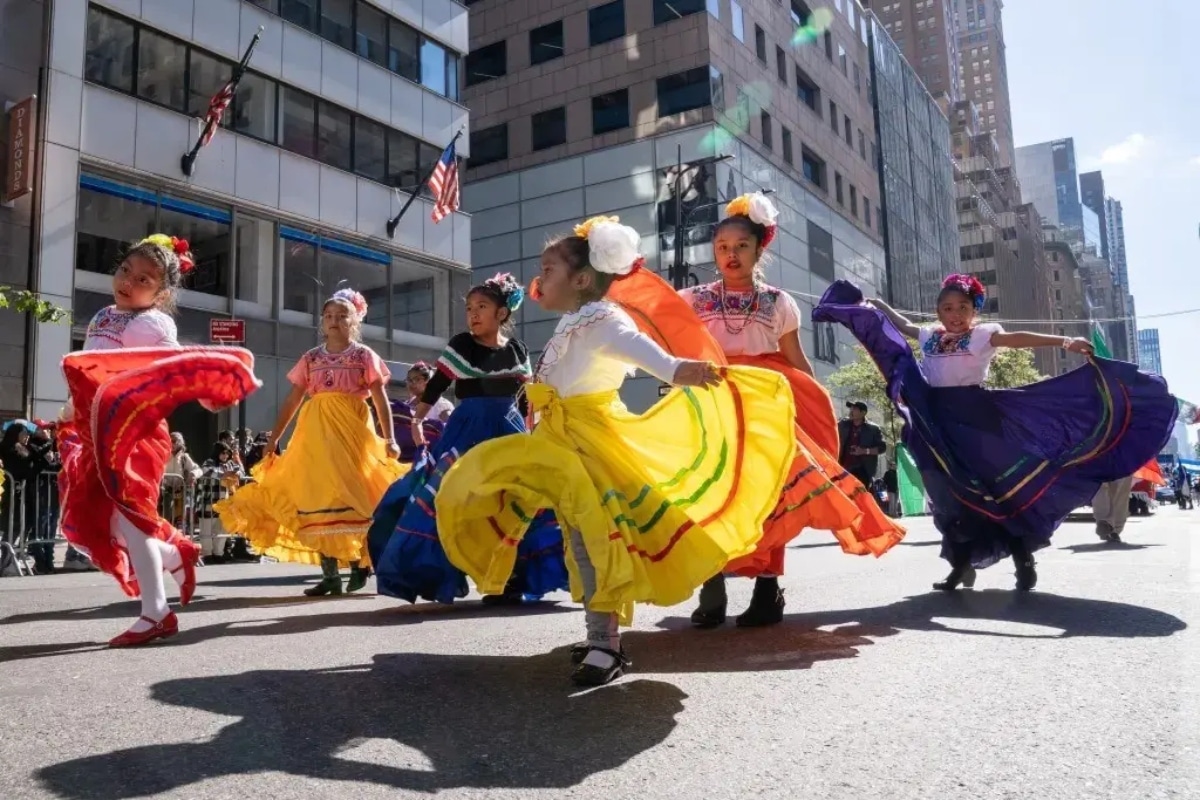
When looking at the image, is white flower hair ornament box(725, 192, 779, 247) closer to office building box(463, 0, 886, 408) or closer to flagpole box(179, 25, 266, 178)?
flagpole box(179, 25, 266, 178)

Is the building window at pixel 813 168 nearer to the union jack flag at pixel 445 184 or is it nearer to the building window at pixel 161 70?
the union jack flag at pixel 445 184

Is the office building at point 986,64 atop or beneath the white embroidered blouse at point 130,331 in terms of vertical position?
atop

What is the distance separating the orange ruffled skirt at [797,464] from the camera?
4.24 metres

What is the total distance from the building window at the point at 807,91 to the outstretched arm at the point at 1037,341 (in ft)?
120

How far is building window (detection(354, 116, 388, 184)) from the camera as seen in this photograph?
888 inches

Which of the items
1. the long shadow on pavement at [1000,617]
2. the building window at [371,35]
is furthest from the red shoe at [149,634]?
the building window at [371,35]

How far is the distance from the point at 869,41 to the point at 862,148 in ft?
23.6

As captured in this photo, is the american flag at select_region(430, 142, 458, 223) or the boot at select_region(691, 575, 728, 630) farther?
the american flag at select_region(430, 142, 458, 223)

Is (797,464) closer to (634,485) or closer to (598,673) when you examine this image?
(634,485)

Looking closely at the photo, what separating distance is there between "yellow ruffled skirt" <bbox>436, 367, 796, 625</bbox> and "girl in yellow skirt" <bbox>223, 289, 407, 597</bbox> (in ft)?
9.27

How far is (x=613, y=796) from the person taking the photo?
223 cm

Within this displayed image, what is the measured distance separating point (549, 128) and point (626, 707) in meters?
34.0

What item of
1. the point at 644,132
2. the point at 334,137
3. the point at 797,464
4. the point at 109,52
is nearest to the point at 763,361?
the point at 797,464

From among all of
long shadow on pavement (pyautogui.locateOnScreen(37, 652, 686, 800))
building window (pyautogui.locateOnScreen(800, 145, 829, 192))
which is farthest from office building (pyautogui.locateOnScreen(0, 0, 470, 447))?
building window (pyautogui.locateOnScreen(800, 145, 829, 192))
